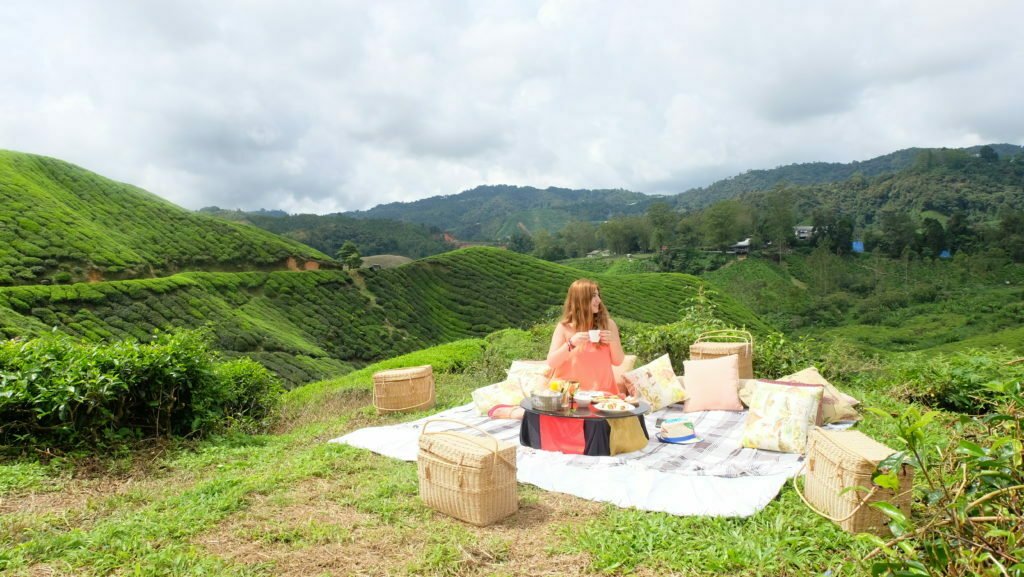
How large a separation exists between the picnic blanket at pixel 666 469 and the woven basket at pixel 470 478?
22.9 inches

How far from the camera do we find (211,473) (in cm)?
394

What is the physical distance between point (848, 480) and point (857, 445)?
24 cm

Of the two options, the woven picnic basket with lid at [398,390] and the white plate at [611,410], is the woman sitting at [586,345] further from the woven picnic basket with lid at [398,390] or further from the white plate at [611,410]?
the woven picnic basket with lid at [398,390]

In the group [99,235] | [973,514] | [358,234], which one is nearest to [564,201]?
[358,234]

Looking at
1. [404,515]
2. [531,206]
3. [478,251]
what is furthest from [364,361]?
[531,206]

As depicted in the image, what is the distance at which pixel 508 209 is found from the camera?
145m

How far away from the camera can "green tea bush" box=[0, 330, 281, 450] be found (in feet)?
12.7

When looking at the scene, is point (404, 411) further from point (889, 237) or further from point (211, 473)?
point (889, 237)

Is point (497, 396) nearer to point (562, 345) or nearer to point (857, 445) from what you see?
point (562, 345)

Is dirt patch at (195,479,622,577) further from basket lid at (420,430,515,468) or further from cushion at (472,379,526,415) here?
cushion at (472,379,526,415)

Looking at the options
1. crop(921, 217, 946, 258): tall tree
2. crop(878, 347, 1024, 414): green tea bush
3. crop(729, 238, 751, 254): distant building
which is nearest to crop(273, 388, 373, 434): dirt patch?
crop(878, 347, 1024, 414): green tea bush

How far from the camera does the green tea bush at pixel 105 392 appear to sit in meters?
3.87

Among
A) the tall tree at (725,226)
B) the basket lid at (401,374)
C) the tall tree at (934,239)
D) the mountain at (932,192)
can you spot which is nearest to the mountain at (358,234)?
the tall tree at (725,226)

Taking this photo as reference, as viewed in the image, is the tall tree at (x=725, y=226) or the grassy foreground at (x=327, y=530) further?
the tall tree at (x=725, y=226)
